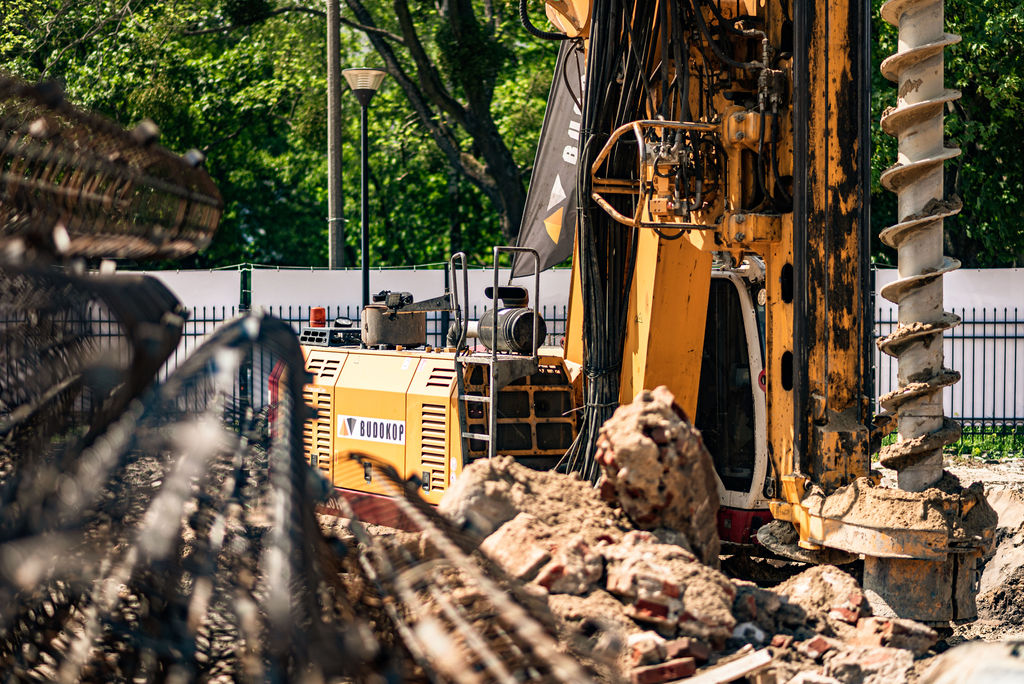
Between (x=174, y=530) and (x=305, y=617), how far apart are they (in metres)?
0.40

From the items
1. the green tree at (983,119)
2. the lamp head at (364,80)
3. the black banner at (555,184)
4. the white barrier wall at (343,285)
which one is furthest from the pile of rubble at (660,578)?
the white barrier wall at (343,285)

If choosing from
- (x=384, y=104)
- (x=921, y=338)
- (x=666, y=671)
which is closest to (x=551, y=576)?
(x=666, y=671)

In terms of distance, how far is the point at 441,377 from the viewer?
9.26 metres

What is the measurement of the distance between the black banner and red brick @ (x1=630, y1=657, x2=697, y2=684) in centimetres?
543

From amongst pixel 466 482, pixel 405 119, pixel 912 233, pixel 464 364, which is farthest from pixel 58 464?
pixel 405 119

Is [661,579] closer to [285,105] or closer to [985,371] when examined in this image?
[985,371]

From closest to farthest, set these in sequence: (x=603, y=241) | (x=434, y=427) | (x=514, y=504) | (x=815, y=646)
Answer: (x=815, y=646)
(x=514, y=504)
(x=603, y=241)
(x=434, y=427)

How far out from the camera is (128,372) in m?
2.98

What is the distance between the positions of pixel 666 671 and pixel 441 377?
13.4ft

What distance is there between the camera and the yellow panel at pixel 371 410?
376 inches

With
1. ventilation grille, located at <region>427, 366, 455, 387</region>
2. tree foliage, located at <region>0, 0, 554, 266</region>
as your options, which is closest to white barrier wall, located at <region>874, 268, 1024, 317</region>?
tree foliage, located at <region>0, 0, 554, 266</region>

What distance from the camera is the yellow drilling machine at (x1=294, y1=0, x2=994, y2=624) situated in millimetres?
6699

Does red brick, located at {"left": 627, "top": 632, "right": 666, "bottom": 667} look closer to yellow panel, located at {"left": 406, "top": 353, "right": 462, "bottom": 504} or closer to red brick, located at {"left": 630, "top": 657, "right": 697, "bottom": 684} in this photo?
red brick, located at {"left": 630, "top": 657, "right": 697, "bottom": 684}

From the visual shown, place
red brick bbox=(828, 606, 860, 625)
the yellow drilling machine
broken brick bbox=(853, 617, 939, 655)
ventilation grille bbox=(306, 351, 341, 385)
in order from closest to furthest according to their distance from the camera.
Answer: broken brick bbox=(853, 617, 939, 655) → red brick bbox=(828, 606, 860, 625) → the yellow drilling machine → ventilation grille bbox=(306, 351, 341, 385)
